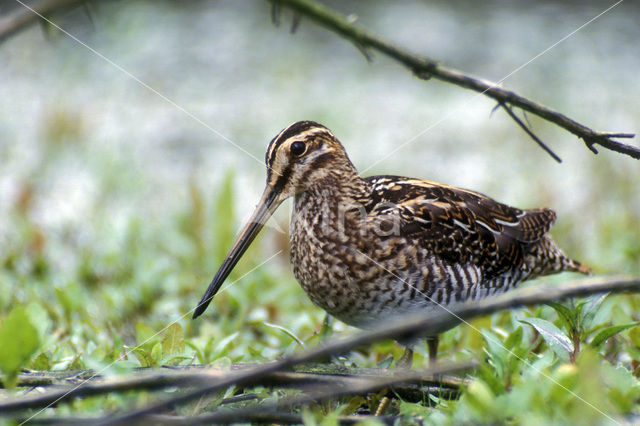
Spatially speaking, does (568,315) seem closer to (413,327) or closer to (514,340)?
(514,340)

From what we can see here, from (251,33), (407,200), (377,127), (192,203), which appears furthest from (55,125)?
(407,200)

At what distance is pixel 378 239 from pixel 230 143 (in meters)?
4.50

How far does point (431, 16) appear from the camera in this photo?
10023mm

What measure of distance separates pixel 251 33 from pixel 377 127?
2.90 metres

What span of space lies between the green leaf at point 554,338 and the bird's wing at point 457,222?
0.56 metres

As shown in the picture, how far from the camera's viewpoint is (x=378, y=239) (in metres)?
A: 2.77

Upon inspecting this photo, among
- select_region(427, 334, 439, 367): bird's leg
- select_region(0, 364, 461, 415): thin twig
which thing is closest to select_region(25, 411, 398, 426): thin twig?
select_region(0, 364, 461, 415): thin twig

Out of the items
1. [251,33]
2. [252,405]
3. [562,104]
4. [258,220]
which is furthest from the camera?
[251,33]

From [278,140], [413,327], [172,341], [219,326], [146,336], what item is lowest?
[219,326]

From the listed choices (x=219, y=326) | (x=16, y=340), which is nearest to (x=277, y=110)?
(x=219, y=326)

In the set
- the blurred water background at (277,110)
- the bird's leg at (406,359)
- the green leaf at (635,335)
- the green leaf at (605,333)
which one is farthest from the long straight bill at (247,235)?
the green leaf at (635,335)

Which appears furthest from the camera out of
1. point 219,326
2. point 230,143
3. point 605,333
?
point 230,143

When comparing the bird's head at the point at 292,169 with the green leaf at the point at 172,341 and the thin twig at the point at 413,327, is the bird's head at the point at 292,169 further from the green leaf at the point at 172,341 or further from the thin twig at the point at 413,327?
the thin twig at the point at 413,327

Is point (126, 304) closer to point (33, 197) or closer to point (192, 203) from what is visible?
point (192, 203)
